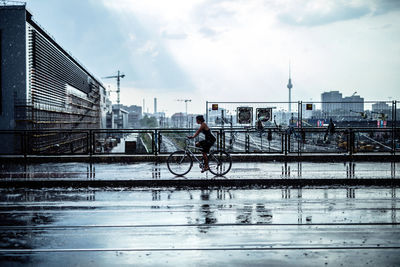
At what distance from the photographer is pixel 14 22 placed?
27703 millimetres

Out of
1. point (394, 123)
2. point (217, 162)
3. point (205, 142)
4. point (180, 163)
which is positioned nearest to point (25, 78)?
point (180, 163)

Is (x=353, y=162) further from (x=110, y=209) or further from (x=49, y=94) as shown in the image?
(x=49, y=94)

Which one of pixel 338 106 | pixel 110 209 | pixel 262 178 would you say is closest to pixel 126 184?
pixel 110 209

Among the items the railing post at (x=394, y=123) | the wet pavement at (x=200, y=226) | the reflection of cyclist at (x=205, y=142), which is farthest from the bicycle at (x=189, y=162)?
the railing post at (x=394, y=123)

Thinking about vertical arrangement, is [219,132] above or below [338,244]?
above

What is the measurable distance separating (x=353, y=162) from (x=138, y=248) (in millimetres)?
13034

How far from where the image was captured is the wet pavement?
5113 mm

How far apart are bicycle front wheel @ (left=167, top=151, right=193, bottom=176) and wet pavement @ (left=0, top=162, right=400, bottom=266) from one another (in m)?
1.35

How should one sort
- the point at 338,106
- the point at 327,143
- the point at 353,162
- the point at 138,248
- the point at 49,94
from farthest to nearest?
the point at 49,94 < the point at 338,106 < the point at 327,143 < the point at 353,162 < the point at 138,248

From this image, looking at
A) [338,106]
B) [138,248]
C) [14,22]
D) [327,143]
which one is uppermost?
[14,22]

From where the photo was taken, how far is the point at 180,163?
42.2 ft

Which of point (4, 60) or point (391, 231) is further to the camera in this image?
point (4, 60)

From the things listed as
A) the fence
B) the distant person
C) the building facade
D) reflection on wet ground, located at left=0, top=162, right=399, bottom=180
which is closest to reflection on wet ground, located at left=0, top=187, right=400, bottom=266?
reflection on wet ground, located at left=0, top=162, right=399, bottom=180

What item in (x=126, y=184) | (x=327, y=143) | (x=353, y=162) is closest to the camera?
(x=126, y=184)
